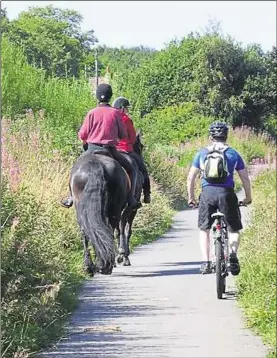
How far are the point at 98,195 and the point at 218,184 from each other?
0.78m

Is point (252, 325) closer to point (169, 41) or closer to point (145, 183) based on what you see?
point (145, 183)

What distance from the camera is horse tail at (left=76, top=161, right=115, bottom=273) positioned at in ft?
16.2

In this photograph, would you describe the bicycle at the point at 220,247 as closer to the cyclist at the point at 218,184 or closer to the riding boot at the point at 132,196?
the cyclist at the point at 218,184

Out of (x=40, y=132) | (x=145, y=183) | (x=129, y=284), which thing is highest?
(x=40, y=132)

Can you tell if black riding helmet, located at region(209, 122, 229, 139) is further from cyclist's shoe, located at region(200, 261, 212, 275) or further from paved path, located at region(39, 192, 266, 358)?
cyclist's shoe, located at region(200, 261, 212, 275)

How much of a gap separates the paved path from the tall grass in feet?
0.39

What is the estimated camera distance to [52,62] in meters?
6.13

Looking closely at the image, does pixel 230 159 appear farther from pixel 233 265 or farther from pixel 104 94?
pixel 233 265

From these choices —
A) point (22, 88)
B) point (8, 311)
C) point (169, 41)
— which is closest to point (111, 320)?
point (8, 311)

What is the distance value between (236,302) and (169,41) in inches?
120

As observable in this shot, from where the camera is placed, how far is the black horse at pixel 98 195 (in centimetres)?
523

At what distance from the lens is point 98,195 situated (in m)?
5.66

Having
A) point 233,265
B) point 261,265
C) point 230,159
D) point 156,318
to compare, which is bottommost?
point 156,318

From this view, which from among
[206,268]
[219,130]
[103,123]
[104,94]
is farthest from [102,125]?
[206,268]
